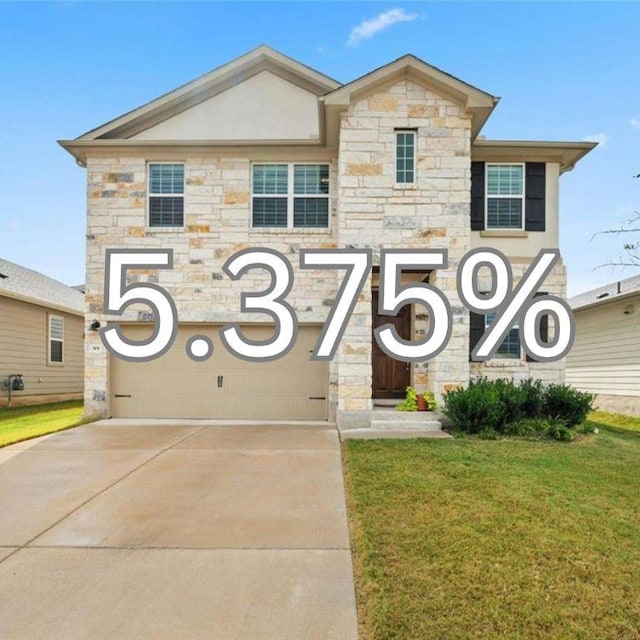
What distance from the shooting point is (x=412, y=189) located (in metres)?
10.7

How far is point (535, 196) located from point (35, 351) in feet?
50.2

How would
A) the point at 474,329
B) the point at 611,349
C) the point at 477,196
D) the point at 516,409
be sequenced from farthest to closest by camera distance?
the point at 611,349
the point at 477,196
the point at 474,329
the point at 516,409

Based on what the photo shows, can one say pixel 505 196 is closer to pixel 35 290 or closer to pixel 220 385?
pixel 220 385

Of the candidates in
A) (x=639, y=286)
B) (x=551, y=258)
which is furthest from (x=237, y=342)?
(x=639, y=286)

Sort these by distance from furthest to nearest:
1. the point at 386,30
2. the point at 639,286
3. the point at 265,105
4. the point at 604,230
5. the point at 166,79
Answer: the point at 639,286 → the point at 166,79 → the point at 265,105 → the point at 386,30 → the point at 604,230

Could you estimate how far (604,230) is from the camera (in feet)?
30.4

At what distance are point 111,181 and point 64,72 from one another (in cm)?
271

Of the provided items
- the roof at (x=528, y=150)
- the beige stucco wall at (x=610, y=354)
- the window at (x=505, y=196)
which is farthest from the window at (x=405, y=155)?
the beige stucco wall at (x=610, y=354)

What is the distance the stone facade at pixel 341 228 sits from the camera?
10.6 meters

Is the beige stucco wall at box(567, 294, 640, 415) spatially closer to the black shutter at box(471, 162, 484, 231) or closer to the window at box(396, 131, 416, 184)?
the black shutter at box(471, 162, 484, 231)

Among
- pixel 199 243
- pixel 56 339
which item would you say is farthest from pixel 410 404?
pixel 56 339

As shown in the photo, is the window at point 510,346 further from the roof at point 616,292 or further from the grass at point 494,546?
the roof at point 616,292

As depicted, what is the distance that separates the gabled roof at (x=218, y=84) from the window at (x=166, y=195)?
144cm

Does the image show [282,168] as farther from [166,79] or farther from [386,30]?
[166,79]
